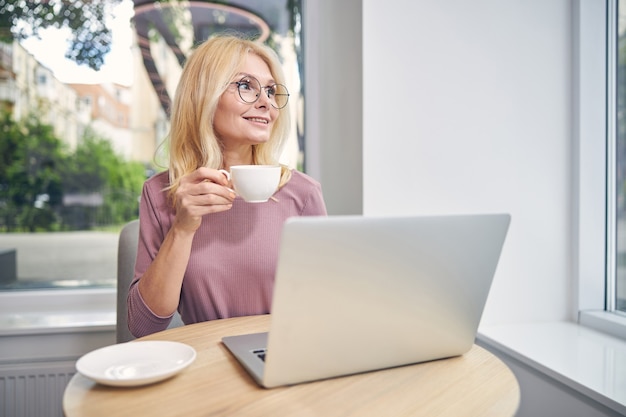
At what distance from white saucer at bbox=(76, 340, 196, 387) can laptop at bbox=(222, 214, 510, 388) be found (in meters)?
0.11

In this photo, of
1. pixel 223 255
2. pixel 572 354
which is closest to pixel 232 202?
pixel 223 255

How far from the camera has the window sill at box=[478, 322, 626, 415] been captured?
1298 millimetres

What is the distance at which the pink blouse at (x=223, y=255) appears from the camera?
1.36 m

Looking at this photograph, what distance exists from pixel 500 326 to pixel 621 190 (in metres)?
0.61

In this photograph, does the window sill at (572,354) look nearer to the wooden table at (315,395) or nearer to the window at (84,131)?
the wooden table at (315,395)

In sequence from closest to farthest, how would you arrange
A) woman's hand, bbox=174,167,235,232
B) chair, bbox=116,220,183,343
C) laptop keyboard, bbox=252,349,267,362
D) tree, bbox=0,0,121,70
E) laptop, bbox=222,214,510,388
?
laptop, bbox=222,214,510,388, laptop keyboard, bbox=252,349,267,362, woman's hand, bbox=174,167,235,232, chair, bbox=116,220,183,343, tree, bbox=0,0,121,70

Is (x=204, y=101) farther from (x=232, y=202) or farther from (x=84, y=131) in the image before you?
(x=84, y=131)

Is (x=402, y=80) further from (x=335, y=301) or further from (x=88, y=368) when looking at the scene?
(x=88, y=368)

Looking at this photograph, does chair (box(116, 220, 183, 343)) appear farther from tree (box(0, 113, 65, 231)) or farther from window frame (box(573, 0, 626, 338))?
window frame (box(573, 0, 626, 338))

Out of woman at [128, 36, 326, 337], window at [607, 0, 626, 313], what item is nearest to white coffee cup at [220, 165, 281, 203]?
woman at [128, 36, 326, 337]

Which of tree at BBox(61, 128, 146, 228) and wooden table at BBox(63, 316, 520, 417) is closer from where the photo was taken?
wooden table at BBox(63, 316, 520, 417)

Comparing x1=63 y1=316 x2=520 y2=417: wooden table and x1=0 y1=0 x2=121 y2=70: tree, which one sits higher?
x1=0 y1=0 x2=121 y2=70: tree

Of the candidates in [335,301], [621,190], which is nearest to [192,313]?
[335,301]

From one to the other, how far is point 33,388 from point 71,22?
1.36 metres
